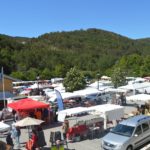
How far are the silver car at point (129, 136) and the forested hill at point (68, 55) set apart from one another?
5727 cm

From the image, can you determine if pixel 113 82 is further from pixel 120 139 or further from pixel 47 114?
pixel 120 139

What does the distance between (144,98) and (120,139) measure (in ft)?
35.6

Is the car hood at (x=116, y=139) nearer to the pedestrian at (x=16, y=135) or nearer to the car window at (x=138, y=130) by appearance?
the car window at (x=138, y=130)

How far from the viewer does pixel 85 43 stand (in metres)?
175

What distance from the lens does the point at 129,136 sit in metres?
14.3

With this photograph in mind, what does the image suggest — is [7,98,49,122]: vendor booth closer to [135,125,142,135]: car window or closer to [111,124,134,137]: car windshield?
[111,124,134,137]: car windshield

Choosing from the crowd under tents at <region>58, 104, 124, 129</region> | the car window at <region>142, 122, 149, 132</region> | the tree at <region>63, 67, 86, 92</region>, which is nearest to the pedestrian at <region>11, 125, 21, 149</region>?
the crowd under tents at <region>58, 104, 124, 129</region>

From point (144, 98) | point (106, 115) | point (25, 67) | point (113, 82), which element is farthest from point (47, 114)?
point (25, 67)

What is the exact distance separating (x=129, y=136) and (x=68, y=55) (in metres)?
109

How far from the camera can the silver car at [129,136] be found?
1398cm

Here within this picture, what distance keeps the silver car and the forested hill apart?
5727cm

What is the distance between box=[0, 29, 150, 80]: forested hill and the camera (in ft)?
278

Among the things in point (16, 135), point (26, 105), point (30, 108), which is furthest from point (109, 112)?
point (26, 105)

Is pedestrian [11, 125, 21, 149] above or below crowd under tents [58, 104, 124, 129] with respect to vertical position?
below
